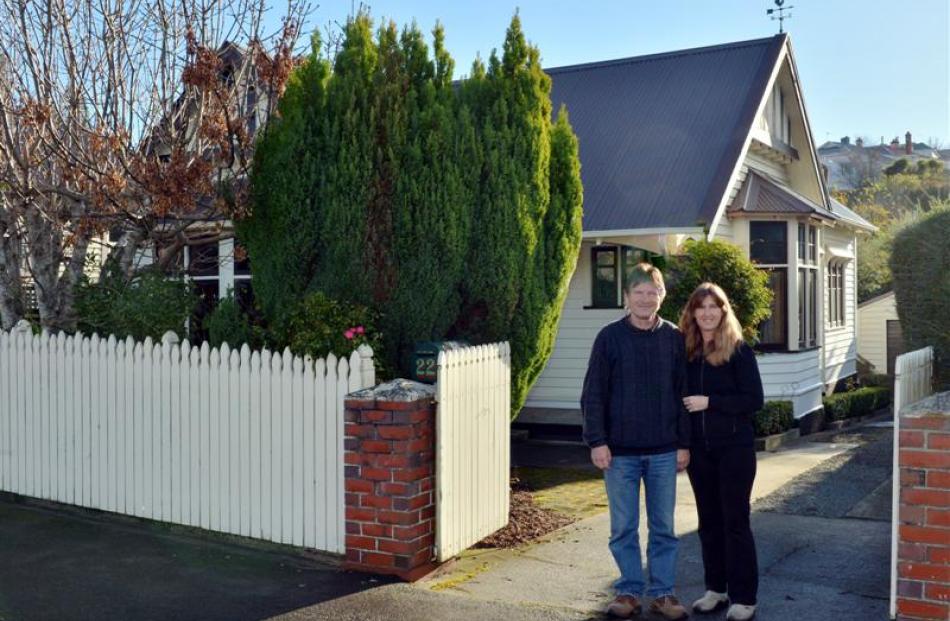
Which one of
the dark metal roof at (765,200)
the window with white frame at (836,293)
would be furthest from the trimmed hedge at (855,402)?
the dark metal roof at (765,200)

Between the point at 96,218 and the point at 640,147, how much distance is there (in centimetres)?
861

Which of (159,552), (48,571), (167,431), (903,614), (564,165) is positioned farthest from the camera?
(564,165)

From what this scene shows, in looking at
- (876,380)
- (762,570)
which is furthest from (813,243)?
(762,570)

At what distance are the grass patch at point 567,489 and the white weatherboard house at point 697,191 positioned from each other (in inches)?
124

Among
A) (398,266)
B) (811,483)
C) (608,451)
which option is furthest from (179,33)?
(811,483)

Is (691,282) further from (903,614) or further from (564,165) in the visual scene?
(903,614)

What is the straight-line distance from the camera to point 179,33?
8.84 meters

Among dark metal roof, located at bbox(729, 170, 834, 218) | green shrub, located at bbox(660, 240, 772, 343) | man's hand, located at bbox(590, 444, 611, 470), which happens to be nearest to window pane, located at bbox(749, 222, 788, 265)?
dark metal roof, located at bbox(729, 170, 834, 218)

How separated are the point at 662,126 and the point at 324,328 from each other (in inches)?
377

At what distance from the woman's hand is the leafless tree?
4329 millimetres

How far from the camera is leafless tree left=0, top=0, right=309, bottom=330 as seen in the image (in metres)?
8.27

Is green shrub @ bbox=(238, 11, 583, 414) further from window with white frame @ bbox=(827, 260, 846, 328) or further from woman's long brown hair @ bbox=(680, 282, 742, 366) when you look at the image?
window with white frame @ bbox=(827, 260, 846, 328)

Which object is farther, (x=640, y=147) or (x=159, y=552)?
(x=640, y=147)

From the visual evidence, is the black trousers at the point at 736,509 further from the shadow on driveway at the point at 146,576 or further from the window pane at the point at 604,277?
the window pane at the point at 604,277
